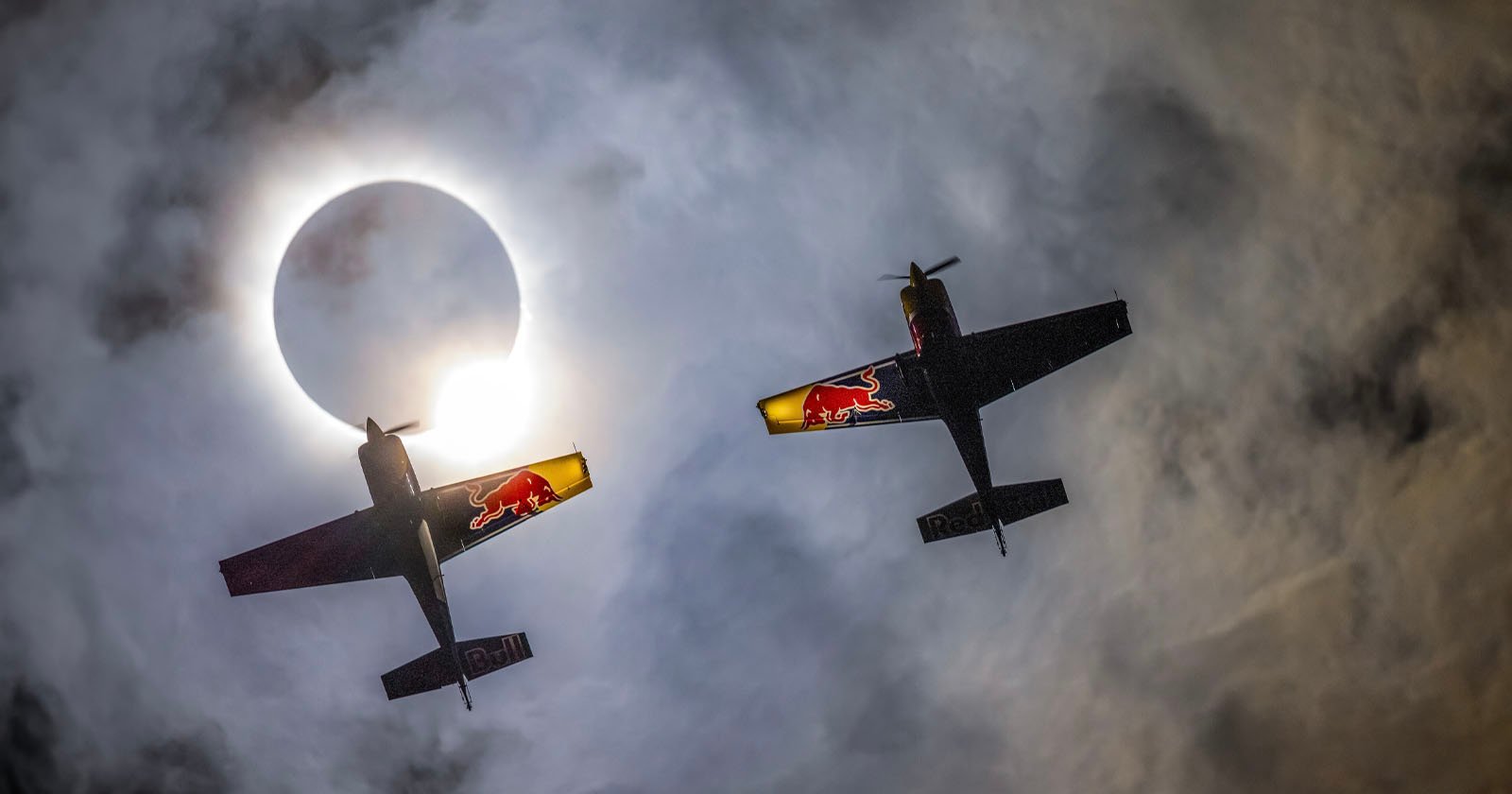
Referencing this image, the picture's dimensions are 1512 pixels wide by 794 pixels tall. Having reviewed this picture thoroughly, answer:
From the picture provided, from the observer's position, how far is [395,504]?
48.3 metres

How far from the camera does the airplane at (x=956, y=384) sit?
4831 centimetres

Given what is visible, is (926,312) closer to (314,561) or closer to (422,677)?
(422,677)

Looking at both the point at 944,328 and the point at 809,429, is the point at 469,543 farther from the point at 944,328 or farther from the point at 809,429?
the point at 944,328

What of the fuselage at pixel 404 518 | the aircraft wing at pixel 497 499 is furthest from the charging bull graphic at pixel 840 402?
the fuselage at pixel 404 518

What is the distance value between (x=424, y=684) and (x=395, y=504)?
30.3 ft

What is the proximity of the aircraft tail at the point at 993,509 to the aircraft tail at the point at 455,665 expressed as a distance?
69.7 ft

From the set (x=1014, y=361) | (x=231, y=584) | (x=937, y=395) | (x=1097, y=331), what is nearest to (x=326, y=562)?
(x=231, y=584)

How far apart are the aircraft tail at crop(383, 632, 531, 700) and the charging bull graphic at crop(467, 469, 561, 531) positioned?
6.04 metres

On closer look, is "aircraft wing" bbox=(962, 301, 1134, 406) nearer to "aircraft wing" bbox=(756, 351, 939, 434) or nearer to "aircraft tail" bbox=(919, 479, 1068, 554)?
"aircraft wing" bbox=(756, 351, 939, 434)

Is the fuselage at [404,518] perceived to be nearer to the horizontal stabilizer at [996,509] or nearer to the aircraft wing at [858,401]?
the aircraft wing at [858,401]

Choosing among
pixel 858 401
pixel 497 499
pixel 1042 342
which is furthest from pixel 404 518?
pixel 1042 342

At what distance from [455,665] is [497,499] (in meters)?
8.36

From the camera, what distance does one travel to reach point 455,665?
164 feet

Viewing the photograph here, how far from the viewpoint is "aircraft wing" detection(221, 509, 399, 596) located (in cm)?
5047
